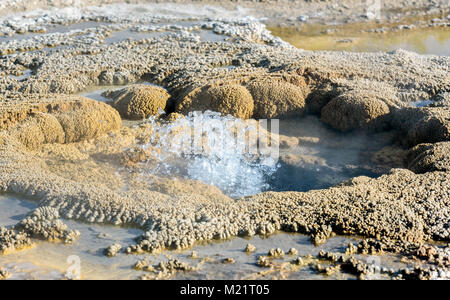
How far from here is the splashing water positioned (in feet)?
15.5

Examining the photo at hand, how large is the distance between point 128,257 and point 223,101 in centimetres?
255

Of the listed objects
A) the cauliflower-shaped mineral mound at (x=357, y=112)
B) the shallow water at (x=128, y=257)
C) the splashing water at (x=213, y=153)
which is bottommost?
the shallow water at (x=128, y=257)

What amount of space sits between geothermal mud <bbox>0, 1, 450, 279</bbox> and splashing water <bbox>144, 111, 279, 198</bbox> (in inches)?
0.8

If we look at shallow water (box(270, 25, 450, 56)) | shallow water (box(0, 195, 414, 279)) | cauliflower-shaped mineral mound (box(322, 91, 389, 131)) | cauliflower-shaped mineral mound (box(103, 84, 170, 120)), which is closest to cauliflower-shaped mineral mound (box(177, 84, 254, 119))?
cauliflower-shaped mineral mound (box(103, 84, 170, 120))

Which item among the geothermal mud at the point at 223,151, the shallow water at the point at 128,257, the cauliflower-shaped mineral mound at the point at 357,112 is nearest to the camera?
the shallow water at the point at 128,257

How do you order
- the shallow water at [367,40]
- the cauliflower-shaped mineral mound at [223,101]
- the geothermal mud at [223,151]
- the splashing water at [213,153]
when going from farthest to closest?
the shallow water at [367,40]
the cauliflower-shaped mineral mound at [223,101]
the splashing water at [213,153]
the geothermal mud at [223,151]

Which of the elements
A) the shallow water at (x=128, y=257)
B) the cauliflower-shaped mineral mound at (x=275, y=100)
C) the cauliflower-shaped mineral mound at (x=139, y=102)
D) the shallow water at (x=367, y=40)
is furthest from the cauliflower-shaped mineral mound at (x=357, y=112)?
the shallow water at (x=367, y=40)

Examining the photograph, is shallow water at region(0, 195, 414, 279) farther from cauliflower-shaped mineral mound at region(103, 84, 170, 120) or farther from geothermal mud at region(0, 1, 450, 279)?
cauliflower-shaped mineral mound at region(103, 84, 170, 120)

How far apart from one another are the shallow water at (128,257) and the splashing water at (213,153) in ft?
3.18

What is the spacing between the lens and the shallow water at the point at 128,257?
3.24 m

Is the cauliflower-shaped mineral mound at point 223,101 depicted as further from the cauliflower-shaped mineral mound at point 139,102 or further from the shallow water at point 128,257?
the shallow water at point 128,257

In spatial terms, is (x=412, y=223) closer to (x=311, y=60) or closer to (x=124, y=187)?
(x=124, y=187)

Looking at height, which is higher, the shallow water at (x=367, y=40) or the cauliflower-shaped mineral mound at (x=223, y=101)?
the shallow water at (x=367, y=40)

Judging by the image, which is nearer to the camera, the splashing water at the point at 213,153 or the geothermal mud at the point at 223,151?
the geothermal mud at the point at 223,151
